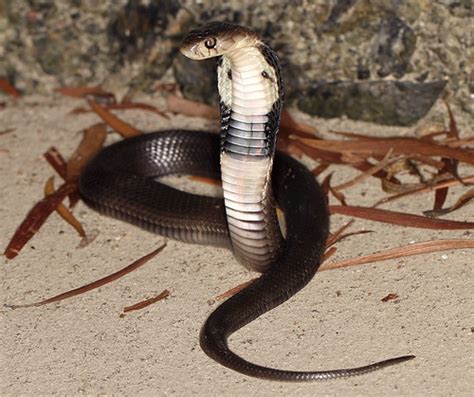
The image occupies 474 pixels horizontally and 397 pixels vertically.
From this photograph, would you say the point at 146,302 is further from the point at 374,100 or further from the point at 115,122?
the point at 374,100

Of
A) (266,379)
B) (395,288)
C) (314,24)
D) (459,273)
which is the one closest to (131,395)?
(266,379)

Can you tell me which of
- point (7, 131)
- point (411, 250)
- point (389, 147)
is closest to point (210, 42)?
point (411, 250)

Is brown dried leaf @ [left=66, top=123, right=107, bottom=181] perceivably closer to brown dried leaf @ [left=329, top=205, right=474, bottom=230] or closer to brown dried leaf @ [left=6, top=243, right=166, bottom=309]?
brown dried leaf @ [left=6, top=243, right=166, bottom=309]

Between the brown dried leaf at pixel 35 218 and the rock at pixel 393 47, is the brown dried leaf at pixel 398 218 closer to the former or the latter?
the rock at pixel 393 47

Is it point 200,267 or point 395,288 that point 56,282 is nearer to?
point 200,267

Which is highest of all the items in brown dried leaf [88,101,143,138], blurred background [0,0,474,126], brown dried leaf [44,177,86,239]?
blurred background [0,0,474,126]

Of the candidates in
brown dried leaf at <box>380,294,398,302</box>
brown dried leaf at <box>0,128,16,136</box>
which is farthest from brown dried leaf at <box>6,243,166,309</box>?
brown dried leaf at <box>0,128,16,136</box>
